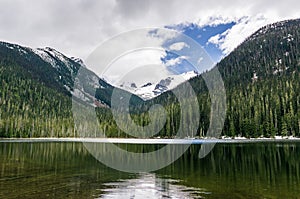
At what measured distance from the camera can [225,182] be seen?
73.4ft

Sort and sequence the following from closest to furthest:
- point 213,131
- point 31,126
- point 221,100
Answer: point 213,131 → point 221,100 → point 31,126

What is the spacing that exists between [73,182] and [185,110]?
456 ft

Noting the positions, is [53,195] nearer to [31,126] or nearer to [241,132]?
[241,132]

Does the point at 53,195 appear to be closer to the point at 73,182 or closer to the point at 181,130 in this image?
the point at 73,182

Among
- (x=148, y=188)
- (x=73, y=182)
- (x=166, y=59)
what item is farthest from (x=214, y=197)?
(x=166, y=59)

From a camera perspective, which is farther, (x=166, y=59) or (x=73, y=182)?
(x=166, y=59)

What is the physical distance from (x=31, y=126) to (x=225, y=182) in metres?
173

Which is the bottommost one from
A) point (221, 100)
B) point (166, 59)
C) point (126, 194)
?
point (126, 194)

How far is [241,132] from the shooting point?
130125mm

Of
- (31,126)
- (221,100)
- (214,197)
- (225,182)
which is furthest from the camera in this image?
(31,126)

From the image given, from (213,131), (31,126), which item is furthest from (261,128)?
(31,126)

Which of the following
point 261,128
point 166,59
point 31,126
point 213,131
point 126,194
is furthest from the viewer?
point 31,126

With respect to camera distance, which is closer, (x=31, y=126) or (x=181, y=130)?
(x=181, y=130)

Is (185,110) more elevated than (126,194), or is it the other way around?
(185,110)
